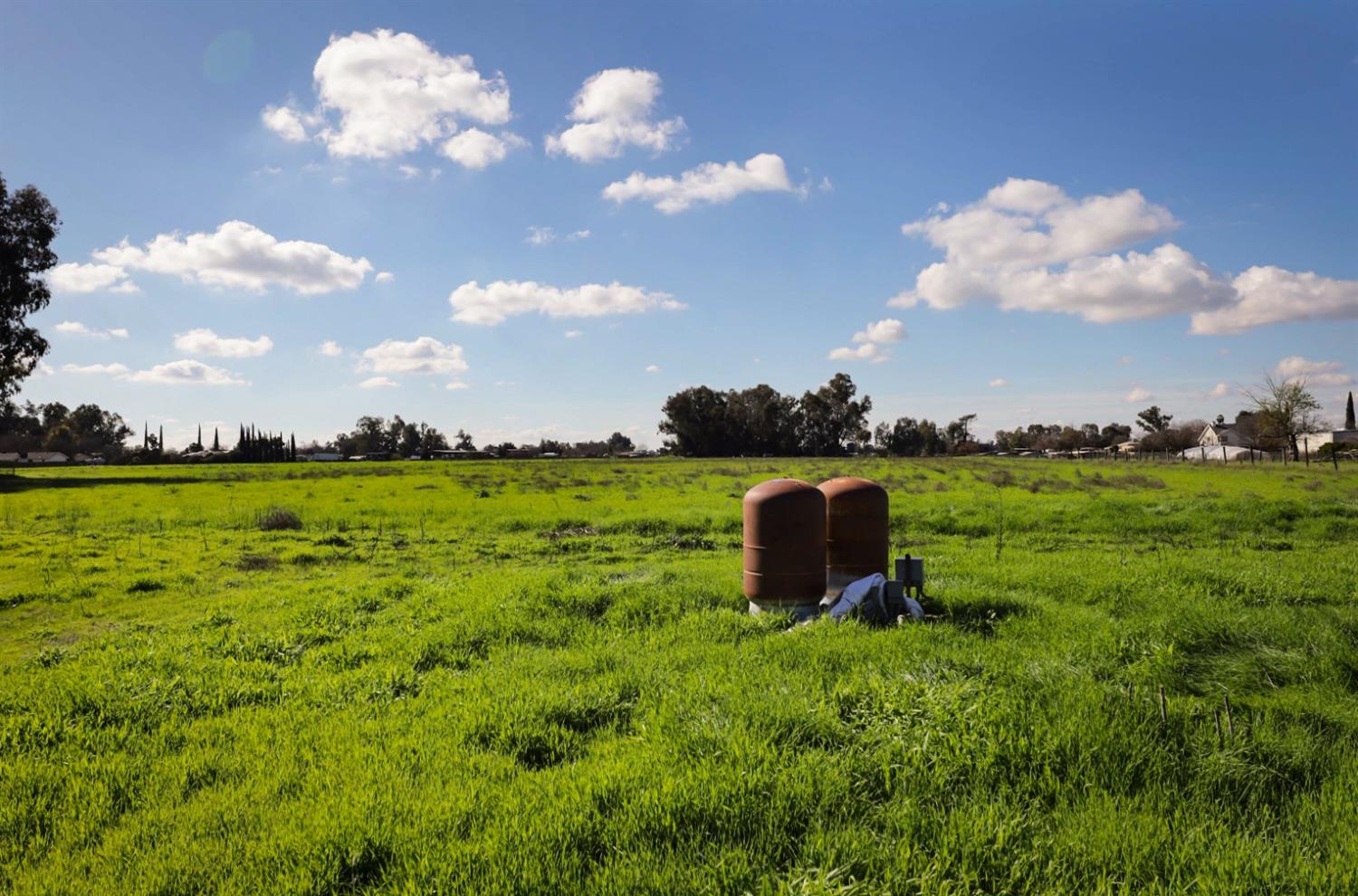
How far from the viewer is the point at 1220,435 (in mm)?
118000

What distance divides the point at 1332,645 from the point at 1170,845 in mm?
5169

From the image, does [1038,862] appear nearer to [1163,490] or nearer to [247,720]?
[247,720]

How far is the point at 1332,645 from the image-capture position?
7484mm

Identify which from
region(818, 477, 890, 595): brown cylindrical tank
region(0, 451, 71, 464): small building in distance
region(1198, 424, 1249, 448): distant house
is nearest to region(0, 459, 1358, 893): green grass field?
region(818, 477, 890, 595): brown cylindrical tank

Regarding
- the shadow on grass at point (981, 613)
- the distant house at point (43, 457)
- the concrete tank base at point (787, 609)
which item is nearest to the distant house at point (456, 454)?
the distant house at point (43, 457)

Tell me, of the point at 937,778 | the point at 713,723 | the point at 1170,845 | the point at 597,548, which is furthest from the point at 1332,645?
the point at 597,548

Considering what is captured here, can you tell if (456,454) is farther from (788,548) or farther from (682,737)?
(682,737)

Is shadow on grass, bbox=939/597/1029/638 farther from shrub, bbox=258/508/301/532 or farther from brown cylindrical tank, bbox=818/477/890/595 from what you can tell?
shrub, bbox=258/508/301/532

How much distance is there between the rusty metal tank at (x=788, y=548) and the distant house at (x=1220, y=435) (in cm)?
13314

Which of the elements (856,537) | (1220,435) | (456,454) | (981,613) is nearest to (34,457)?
(456,454)

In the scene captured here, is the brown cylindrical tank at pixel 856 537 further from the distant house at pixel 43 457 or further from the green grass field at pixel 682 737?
the distant house at pixel 43 457

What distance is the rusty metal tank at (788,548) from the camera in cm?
977

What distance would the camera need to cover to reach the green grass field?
4.11m

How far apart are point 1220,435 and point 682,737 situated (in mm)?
143992
